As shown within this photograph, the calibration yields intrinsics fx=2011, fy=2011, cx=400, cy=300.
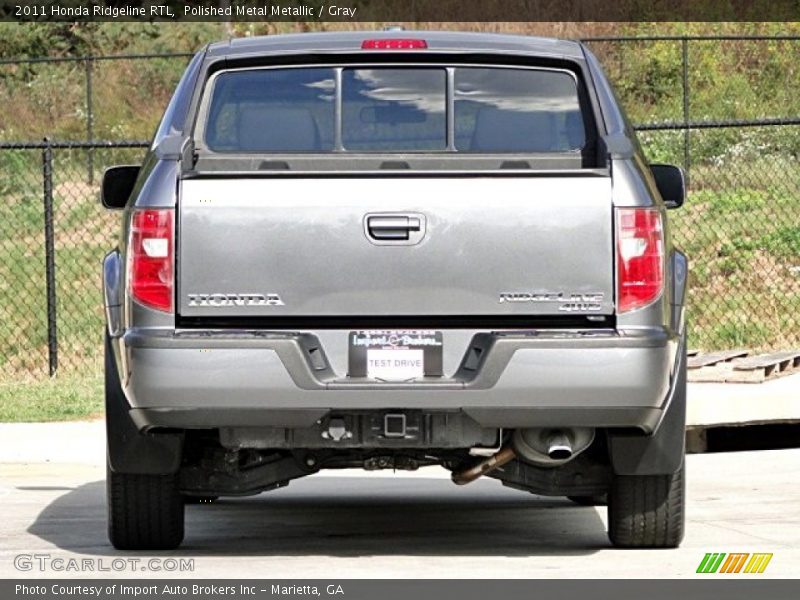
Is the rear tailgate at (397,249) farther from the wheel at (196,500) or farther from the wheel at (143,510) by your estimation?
the wheel at (196,500)

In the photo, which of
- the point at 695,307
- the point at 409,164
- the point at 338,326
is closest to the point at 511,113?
the point at 409,164

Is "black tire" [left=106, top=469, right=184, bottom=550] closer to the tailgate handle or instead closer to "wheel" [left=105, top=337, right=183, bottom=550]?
"wheel" [left=105, top=337, right=183, bottom=550]

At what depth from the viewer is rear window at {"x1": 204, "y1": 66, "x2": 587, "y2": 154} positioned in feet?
25.8

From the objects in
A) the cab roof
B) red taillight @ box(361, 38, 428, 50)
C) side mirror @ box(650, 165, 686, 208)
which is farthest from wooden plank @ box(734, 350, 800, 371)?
red taillight @ box(361, 38, 428, 50)

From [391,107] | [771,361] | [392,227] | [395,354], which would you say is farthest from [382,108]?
[771,361]

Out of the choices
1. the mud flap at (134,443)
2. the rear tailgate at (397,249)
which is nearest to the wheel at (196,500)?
the mud flap at (134,443)

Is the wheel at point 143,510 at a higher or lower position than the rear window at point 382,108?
lower

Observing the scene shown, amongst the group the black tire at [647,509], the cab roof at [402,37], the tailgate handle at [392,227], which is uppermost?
the cab roof at [402,37]

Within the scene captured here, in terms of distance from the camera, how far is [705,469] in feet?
36.6

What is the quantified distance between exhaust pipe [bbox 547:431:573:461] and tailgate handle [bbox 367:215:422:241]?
3.10 feet

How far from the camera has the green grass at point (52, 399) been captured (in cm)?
1310

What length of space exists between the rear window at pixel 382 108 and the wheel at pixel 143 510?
52.4 inches

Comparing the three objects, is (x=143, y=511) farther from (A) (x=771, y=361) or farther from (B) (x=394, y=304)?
(A) (x=771, y=361)
